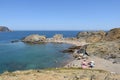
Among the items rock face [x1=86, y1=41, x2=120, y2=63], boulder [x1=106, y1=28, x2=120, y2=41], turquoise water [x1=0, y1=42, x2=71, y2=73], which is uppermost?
boulder [x1=106, y1=28, x2=120, y2=41]

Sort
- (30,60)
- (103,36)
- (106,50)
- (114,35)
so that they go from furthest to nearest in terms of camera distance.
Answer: (103,36), (114,35), (106,50), (30,60)

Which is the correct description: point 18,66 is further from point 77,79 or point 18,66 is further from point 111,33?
point 111,33

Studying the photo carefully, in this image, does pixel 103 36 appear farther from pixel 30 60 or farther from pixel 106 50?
pixel 30 60

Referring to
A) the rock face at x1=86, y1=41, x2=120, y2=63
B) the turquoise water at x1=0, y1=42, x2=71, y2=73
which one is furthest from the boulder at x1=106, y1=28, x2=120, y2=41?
the turquoise water at x1=0, y1=42, x2=71, y2=73

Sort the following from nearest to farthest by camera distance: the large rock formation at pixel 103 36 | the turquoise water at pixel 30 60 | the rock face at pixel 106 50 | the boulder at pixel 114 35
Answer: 1. the turquoise water at pixel 30 60
2. the rock face at pixel 106 50
3. the boulder at pixel 114 35
4. the large rock formation at pixel 103 36

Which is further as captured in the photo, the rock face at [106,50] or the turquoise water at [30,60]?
the rock face at [106,50]

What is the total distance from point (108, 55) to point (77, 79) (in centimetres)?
4219

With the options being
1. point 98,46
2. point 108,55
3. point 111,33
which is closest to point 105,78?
point 108,55

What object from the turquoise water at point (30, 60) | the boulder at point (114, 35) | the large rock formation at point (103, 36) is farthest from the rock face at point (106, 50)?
the boulder at point (114, 35)

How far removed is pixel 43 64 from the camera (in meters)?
56.5

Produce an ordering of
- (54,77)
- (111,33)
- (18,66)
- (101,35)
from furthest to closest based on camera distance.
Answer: (101,35) → (111,33) → (18,66) → (54,77)

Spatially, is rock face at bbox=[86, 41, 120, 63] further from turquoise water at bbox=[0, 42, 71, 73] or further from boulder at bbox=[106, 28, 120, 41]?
boulder at bbox=[106, 28, 120, 41]

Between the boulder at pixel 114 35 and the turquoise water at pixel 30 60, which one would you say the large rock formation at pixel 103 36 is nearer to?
the boulder at pixel 114 35

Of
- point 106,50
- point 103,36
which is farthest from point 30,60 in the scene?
point 103,36
